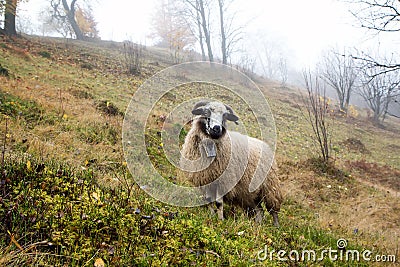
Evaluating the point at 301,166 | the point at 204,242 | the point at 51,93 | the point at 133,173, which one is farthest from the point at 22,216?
the point at 301,166

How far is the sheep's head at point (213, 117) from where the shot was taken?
179 inches

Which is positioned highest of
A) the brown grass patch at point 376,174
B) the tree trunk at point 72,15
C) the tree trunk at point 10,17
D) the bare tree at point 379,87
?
the tree trunk at point 72,15

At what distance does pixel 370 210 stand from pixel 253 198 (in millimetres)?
4698

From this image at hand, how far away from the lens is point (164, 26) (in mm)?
56656

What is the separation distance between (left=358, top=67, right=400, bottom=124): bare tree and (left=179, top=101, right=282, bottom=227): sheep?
10.5ft

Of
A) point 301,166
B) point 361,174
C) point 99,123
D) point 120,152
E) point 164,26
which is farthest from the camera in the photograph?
point 164,26

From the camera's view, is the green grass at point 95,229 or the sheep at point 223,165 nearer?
the green grass at point 95,229

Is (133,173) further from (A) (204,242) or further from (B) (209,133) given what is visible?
(A) (204,242)

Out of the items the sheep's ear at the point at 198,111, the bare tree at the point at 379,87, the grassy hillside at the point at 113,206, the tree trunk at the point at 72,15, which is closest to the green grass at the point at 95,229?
the grassy hillside at the point at 113,206

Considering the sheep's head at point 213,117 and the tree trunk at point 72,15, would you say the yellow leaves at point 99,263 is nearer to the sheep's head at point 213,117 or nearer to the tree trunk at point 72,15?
the sheep's head at point 213,117

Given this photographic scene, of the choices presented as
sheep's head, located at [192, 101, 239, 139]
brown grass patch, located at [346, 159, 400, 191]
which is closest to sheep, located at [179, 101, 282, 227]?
sheep's head, located at [192, 101, 239, 139]

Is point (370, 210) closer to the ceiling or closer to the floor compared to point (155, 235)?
closer to the floor

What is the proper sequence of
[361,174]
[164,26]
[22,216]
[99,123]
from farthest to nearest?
[164,26], [361,174], [99,123], [22,216]

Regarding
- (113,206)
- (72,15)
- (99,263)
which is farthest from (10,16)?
(99,263)
